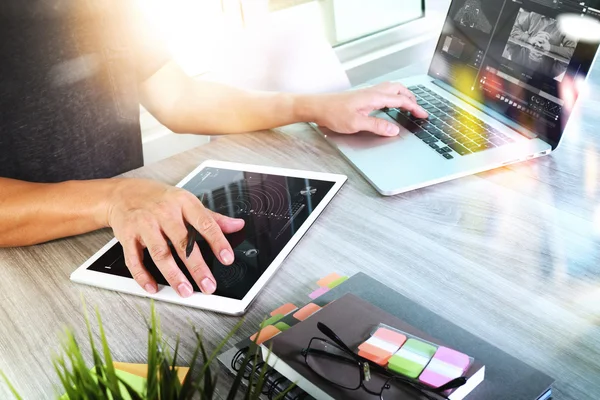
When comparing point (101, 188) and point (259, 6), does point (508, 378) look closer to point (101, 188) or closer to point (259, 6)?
point (101, 188)

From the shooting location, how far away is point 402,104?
4.04 feet

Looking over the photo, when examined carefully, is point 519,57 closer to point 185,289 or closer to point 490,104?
point 490,104

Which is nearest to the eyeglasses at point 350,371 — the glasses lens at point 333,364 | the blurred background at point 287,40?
the glasses lens at point 333,364

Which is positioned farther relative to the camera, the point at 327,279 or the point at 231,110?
the point at 231,110

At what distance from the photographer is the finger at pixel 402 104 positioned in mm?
1224

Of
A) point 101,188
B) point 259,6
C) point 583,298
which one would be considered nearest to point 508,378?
point 583,298

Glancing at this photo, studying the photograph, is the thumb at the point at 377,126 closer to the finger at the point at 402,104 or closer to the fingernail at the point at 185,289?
the finger at the point at 402,104

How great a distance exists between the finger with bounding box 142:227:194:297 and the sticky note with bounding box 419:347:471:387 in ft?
1.18

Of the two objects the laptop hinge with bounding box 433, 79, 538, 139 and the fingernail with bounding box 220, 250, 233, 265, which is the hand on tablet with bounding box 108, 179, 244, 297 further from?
the laptop hinge with bounding box 433, 79, 538, 139

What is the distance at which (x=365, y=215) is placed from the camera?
1.00 m

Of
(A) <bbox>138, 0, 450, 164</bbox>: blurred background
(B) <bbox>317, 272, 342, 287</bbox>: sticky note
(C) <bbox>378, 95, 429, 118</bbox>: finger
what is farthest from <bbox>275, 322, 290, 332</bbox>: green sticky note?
(A) <bbox>138, 0, 450, 164</bbox>: blurred background

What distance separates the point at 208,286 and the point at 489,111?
2.35ft

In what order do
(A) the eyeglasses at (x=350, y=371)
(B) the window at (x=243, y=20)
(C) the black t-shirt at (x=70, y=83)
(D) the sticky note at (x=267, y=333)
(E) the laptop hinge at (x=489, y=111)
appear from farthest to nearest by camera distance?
(B) the window at (x=243, y=20), (C) the black t-shirt at (x=70, y=83), (E) the laptop hinge at (x=489, y=111), (D) the sticky note at (x=267, y=333), (A) the eyeglasses at (x=350, y=371)

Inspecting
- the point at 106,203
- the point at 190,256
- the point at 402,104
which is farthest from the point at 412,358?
the point at 402,104
